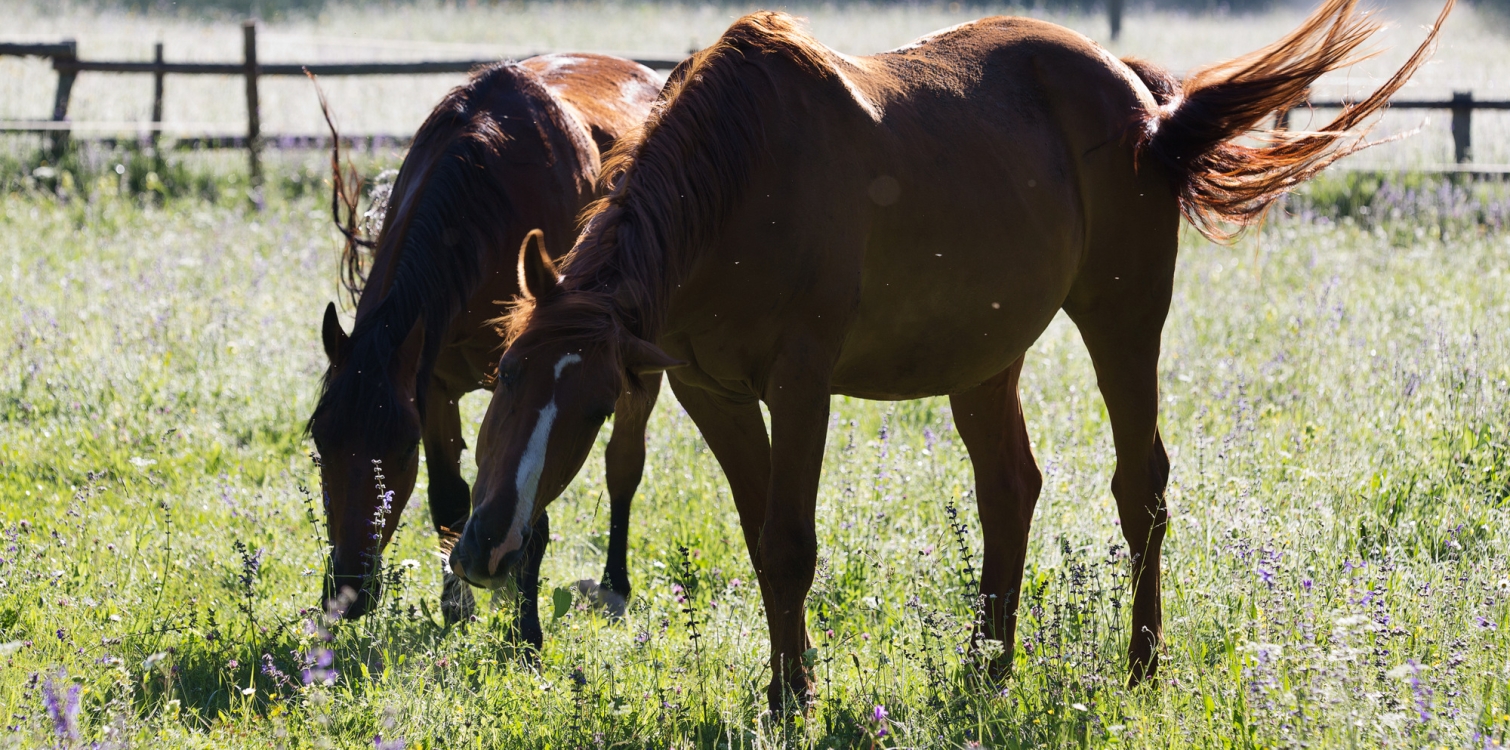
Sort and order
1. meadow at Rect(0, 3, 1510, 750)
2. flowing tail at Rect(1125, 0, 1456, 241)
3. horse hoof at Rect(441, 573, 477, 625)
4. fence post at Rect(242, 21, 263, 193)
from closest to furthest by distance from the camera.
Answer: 1. meadow at Rect(0, 3, 1510, 750)
2. flowing tail at Rect(1125, 0, 1456, 241)
3. horse hoof at Rect(441, 573, 477, 625)
4. fence post at Rect(242, 21, 263, 193)

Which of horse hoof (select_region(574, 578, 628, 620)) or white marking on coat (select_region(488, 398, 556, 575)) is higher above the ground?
white marking on coat (select_region(488, 398, 556, 575))

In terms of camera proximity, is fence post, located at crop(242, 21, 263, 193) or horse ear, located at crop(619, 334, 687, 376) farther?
fence post, located at crop(242, 21, 263, 193)

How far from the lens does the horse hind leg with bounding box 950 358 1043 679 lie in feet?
12.8

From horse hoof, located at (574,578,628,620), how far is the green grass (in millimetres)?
148

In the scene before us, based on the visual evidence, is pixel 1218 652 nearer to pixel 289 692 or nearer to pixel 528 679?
pixel 528 679

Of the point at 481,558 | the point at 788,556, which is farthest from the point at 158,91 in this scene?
the point at 481,558

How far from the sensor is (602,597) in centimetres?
458

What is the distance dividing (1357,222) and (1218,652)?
8.70 metres

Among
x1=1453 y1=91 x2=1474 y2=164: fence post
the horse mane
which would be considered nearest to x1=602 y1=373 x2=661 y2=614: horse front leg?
the horse mane

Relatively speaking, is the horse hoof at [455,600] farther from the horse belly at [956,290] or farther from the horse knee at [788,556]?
the horse belly at [956,290]

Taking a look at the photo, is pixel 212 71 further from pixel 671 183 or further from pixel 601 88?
pixel 671 183

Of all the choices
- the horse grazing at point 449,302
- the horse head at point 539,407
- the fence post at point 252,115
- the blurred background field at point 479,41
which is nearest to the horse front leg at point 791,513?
the horse grazing at point 449,302

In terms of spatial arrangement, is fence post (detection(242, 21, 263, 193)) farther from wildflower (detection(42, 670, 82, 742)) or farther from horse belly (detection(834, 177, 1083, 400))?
horse belly (detection(834, 177, 1083, 400))

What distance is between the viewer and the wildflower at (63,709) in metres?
2.46
